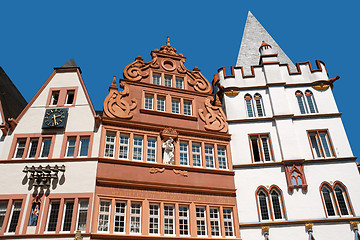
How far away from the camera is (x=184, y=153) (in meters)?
21.5

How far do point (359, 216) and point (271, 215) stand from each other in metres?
5.38

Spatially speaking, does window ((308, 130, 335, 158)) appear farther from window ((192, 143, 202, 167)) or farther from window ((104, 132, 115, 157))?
window ((104, 132, 115, 157))

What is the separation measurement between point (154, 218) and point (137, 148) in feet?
15.5

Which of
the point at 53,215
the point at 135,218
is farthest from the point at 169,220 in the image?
the point at 53,215

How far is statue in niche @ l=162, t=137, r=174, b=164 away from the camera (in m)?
20.5

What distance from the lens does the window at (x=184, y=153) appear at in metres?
21.1

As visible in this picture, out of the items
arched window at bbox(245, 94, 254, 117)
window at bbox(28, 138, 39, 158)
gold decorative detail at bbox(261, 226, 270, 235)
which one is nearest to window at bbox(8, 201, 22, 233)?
window at bbox(28, 138, 39, 158)

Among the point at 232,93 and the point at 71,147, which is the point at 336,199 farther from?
the point at 71,147

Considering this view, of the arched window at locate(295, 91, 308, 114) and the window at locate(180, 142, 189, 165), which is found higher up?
the arched window at locate(295, 91, 308, 114)

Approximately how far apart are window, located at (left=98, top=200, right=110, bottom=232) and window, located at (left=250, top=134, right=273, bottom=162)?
35.3ft

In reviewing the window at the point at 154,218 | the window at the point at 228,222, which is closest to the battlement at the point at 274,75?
the window at the point at 228,222

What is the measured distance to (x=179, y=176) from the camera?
20156mm

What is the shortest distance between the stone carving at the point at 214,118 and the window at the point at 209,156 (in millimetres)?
1432

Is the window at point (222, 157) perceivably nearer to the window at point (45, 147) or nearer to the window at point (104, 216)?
the window at point (104, 216)
